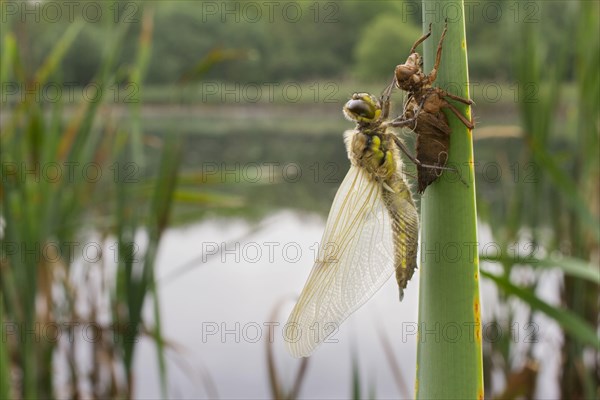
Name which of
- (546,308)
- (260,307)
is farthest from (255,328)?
(546,308)

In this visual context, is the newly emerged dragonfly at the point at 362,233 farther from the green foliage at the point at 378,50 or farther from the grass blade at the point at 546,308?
the green foliage at the point at 378,50

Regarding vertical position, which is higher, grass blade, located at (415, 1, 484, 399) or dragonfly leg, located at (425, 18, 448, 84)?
dragonfly leg, located at (425, 18, 448, 84)

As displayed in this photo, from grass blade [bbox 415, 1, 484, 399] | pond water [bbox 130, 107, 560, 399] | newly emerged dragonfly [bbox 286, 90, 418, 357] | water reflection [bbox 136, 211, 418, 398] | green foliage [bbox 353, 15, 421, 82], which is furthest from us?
green foliage [bbox 353, 15, 421, 82]

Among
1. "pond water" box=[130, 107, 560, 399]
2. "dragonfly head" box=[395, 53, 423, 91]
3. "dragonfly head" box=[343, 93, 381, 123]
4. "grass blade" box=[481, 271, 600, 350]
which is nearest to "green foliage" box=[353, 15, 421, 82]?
"pond water" box=[130, 107, 560, 399]

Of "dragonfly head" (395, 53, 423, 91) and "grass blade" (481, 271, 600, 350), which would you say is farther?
"grass blade" (481, 271, 600, 350)

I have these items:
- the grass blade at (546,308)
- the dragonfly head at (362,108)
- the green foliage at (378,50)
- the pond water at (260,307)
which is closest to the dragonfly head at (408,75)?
the dragonfly head at (362,108)

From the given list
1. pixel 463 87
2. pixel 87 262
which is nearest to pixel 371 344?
pixel 87 262

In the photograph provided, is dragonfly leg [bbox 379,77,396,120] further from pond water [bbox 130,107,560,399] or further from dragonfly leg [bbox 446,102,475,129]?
pond water [bbox 130,107,560,399]
